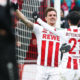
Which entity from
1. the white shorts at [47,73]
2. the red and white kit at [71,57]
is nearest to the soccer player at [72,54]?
the red and white kit at [71,57]

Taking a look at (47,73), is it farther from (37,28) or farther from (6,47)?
(6,47)

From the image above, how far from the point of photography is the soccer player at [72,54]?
6.33 m

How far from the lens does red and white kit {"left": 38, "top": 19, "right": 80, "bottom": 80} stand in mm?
6328

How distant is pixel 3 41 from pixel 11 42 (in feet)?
0.20

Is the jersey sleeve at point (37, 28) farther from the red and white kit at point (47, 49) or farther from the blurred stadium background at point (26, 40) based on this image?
the blurred stadium background at point (26, 40)

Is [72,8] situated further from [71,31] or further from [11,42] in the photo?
[11,42]

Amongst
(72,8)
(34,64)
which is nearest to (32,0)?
(34,64)

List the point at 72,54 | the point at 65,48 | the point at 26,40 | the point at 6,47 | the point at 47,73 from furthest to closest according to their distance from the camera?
the point at 26,40 < the point at 47,73 < the point at 72,54 < the point at 65,48 < the point at 6,47

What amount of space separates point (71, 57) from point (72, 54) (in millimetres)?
55

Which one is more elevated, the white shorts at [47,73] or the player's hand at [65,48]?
the player's hand at [65,48]

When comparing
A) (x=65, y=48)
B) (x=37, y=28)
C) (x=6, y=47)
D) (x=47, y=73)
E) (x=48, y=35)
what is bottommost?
(x=47, y=73)

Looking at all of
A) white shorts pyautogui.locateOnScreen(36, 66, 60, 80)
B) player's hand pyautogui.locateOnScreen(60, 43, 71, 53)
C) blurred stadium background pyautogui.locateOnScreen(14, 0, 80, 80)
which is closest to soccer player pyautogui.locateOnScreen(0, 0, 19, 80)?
player's hand pyautogui.locateOnScreen(60, 43, 71, 53)

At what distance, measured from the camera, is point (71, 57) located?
6.40 metres

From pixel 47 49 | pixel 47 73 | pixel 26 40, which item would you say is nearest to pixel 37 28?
pixel 47 49
